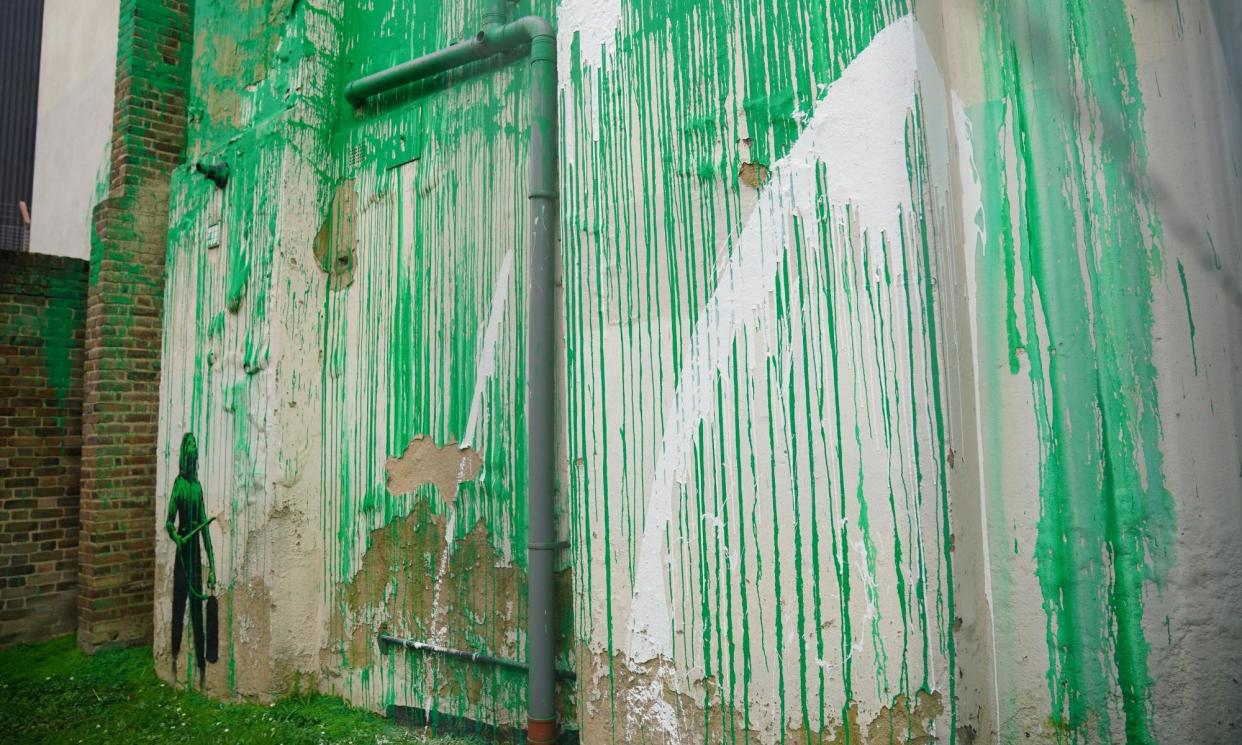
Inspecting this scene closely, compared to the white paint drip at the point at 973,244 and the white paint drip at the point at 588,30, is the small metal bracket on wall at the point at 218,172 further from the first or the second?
the white paint drip at the point at 973,244

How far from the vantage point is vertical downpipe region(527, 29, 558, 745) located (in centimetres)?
290

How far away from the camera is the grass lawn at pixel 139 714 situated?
3.42m

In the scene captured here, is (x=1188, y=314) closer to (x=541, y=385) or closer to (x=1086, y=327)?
(x=1086, y=327)

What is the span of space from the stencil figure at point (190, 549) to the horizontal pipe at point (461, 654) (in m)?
1.15

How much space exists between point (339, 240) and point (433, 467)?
141cm

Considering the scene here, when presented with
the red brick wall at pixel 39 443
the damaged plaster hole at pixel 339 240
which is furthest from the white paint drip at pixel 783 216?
the red brick wall at pixel 39 443

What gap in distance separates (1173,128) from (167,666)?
518 centimetres

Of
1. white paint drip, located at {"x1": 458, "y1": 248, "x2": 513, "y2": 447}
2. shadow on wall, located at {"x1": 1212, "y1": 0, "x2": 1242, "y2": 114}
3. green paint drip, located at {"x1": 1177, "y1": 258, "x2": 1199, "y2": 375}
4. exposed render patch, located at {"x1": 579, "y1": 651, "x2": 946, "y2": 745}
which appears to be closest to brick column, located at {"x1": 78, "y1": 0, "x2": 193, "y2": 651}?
white paint drip, located at {"x1": 458, "y1": 248, "x2": 513, "y2": 447}

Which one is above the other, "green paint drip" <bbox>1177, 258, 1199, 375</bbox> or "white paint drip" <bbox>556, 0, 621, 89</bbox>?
"white paint drip" <bbox>556, 0, 621, 89</bbox>

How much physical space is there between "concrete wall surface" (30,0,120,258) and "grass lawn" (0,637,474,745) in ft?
11.4

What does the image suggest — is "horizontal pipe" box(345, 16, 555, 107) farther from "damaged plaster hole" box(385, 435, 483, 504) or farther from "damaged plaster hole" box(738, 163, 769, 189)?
"damaged plaster hole" box(385, 435, 483, 504)

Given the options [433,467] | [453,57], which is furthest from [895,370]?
[453,57]

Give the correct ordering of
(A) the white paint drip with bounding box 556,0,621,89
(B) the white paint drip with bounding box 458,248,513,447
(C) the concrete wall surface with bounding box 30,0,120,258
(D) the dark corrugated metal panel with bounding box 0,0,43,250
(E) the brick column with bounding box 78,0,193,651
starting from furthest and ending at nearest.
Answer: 1. (D) the dark corrugated metal panel with bounding box 0,0,43,250
2. (C) the concrete wall surface with bounding box 30,0,120,258
3. (E) the brick column with bounding box 78,0,193,651
4. (B) the white paint drip with bounding box 458,248,513,447
5. (A) the white paint drip with bounding box 556,0,621,89

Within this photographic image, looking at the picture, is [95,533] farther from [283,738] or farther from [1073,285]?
[1073,285]
